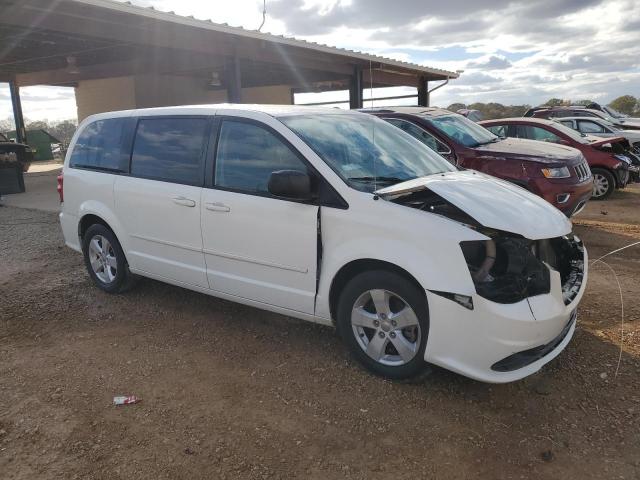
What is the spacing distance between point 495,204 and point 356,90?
13889mm

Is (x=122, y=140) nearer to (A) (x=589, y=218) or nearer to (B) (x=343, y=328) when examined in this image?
(B) (x=343, y=328)

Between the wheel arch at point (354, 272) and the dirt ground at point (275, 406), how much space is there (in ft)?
1.61

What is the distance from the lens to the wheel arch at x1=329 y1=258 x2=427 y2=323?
324 cm

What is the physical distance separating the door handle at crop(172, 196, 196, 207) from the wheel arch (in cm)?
137

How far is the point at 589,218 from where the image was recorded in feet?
28.3

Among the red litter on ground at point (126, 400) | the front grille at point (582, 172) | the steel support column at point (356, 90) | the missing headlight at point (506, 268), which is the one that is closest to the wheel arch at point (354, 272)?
the missing headlight at point (506, 268)

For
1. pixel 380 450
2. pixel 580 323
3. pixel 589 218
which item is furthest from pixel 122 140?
pixel 589 218

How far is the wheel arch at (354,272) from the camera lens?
3.24 metres

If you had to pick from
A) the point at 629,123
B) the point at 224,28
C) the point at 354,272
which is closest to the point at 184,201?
the point at 354,272

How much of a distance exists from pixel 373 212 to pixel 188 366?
5.56ft

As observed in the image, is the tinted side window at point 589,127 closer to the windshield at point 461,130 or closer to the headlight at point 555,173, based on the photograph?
the windshield at point 461,130

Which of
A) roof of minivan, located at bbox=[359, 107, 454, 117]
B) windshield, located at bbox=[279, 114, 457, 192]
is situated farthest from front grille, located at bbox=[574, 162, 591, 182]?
windshield, located at bbox=[279, 114, 457, 192]

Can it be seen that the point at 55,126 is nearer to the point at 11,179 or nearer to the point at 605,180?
the point at 11,179

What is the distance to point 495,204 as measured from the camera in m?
3.34
